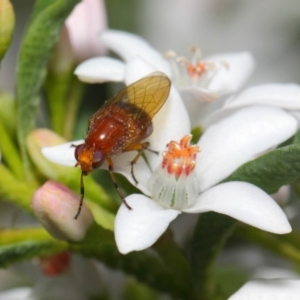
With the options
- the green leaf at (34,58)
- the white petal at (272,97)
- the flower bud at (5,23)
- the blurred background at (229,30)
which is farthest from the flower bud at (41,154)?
the blurred background at (229,30)

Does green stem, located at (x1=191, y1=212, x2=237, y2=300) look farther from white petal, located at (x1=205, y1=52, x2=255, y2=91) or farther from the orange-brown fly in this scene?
white petal, located at (x1=205, y1=52, x2=255, y2=91)

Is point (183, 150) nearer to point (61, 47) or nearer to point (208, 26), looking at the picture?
point (61, 47)

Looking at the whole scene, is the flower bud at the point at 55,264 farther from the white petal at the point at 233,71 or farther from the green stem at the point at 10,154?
the white petal at the point at 233,71

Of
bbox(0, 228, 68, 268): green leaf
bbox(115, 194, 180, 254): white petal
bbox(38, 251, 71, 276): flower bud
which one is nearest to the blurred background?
bbox(38, 251, 71, 276): flower bud

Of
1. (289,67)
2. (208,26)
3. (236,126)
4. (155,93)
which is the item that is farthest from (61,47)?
(208,26)

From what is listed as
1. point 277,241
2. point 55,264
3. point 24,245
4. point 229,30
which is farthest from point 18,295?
point 229,30

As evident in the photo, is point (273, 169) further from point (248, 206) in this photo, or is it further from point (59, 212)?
point (59, 212)
